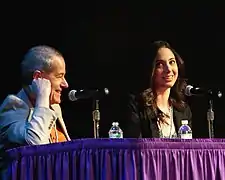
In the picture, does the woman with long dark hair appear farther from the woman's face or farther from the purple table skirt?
the purple table skirt

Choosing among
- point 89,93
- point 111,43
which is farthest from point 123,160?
point 111,43

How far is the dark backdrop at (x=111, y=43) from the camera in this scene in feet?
14.2

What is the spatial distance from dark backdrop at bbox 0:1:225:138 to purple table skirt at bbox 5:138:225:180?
1705 mm

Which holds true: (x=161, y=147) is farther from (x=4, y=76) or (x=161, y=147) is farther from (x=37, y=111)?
(x=4, y=76)

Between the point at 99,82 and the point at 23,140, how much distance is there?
1.57 meters

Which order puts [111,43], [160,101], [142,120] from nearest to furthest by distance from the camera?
[142,120]
[160,101]
[111,43]

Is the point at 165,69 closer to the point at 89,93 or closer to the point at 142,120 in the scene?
the point at 142,120

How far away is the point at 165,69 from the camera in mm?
4051

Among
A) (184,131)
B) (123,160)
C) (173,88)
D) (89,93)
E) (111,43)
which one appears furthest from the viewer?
(111,43)

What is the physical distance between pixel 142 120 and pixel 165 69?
36 cm

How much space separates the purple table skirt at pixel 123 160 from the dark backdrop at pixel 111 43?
1.70 meters

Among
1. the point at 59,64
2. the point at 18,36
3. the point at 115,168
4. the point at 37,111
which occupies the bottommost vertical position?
the point at 115,168

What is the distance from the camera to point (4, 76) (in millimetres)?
4289

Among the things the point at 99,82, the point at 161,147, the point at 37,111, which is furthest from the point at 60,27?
the point at 161,147
